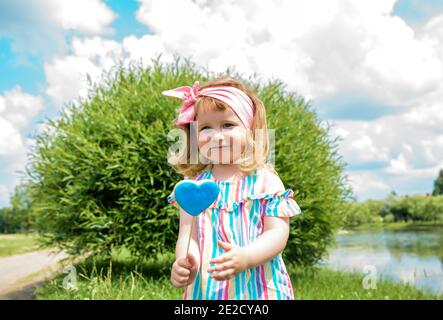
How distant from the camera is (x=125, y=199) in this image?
21.9 feet

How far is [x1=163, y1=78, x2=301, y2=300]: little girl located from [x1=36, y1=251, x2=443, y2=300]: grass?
3.49 meters

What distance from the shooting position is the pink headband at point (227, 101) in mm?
2420

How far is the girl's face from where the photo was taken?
2395 millimetres

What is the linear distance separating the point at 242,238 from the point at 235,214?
0.12 m

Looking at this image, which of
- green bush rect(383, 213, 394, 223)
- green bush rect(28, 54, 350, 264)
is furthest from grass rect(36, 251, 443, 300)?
green bush rect(383, 213, 394, 223)

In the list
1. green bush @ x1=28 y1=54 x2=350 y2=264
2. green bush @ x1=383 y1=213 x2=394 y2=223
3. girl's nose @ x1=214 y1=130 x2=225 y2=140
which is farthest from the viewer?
green bush @ x1=383 y1=213 x2=394 y2=223

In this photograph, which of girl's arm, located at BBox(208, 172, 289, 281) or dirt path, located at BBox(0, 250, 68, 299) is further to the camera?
dirt path, located at BBox(0, 250, 68, 299)

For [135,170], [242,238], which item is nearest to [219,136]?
[242,238]

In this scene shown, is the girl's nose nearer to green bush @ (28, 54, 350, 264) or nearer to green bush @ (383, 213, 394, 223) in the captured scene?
green bush @ (28, 54, 350, 264)

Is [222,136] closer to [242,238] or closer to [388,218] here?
[242,238]

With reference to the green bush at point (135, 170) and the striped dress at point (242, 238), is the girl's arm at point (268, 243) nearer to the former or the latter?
the striped dress at point (242, 238)

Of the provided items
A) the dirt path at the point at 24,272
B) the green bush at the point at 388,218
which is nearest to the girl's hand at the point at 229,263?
the dirt path at the point at 24,272

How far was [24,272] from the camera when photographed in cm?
1148
